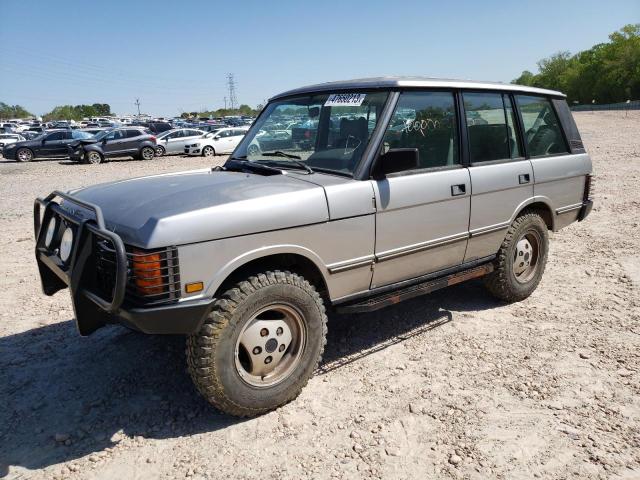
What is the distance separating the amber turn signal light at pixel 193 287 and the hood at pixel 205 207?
245mm

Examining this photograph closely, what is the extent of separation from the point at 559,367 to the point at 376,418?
157 cm

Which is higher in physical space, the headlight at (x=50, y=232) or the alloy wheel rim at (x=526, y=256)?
the headlight at (x=50, y=232)

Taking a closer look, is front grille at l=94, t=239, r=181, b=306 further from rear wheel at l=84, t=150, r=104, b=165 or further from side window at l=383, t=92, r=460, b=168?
rear wheel at l=84, t=150, r=104, b=165

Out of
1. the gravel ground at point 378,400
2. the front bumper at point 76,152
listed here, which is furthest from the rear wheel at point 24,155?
the gravel ground at point 378,400

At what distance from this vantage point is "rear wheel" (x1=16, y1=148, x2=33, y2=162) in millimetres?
23438

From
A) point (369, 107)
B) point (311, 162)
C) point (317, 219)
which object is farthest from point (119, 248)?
point (369, 107)

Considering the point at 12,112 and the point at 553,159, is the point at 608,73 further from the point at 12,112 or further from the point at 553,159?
the point at 12,112

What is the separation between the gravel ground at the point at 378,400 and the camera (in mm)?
2781

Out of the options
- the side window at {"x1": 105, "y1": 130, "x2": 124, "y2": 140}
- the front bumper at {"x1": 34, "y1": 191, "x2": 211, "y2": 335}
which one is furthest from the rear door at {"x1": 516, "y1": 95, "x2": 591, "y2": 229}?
the side window at {"x1": 105, "y1": 130, "x2": 124, "y2": 140}

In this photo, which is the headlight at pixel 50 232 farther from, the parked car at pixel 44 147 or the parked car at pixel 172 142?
the parked car at pixel 44 147

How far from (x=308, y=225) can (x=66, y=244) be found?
1.59m

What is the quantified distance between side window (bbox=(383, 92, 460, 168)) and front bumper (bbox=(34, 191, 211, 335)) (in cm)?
189

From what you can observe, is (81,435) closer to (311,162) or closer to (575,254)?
(311,162)

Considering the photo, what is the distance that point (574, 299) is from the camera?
506cm
